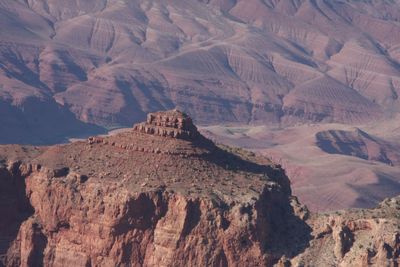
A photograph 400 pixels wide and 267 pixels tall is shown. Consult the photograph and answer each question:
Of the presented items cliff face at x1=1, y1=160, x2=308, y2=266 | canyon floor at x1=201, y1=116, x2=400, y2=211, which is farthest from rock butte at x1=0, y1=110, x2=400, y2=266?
canyon floor at x1=201, y1=116, x2=400, y2=211

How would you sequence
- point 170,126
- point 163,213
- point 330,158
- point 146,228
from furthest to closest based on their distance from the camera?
point 330,158
point 170,126
point 146,228
point 163,213

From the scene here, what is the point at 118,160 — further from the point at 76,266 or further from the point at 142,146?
the point at 76,266

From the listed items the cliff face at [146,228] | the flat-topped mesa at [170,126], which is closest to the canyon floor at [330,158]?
the flat-topped mesa at [170,126]

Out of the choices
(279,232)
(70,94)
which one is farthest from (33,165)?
(70,94)

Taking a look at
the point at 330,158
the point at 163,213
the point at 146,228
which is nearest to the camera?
the point at 163,213

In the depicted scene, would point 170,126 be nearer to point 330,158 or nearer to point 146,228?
point 146,228

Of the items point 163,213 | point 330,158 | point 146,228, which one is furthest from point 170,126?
point 330,158
